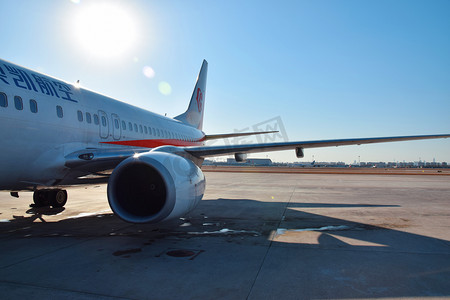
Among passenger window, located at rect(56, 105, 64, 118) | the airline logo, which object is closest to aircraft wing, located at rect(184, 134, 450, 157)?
passenger window, located at rect(56, 105, 64, 118)

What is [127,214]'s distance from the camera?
5051 millimetres

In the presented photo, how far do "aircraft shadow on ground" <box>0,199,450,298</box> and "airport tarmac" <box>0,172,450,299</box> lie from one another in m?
0.02

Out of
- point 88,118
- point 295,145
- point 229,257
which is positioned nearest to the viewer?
point 229,257

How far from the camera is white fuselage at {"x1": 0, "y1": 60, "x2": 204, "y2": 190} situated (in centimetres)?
512

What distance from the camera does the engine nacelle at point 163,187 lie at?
4.81 metres

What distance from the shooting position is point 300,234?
5898mm

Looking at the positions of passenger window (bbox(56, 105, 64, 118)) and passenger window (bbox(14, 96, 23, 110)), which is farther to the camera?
passenger window (bbox(56, 105, 64, 118))

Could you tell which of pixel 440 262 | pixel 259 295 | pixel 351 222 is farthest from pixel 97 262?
pixel 351 222

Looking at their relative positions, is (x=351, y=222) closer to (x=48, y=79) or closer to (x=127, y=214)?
(x=127, y=214)

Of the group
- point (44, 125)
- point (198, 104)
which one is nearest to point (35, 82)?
point (44, 125)

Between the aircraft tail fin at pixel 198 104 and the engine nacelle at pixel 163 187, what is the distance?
1138 centimetres

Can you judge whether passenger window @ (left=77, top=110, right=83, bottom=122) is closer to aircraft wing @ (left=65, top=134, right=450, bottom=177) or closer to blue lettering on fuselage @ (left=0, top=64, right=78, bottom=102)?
blue lettering on fuselage @ (left=0, top=64, right=78, bottom=102)

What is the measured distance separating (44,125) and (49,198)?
4411 mm

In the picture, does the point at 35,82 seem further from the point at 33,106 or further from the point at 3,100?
the point at 3,100
